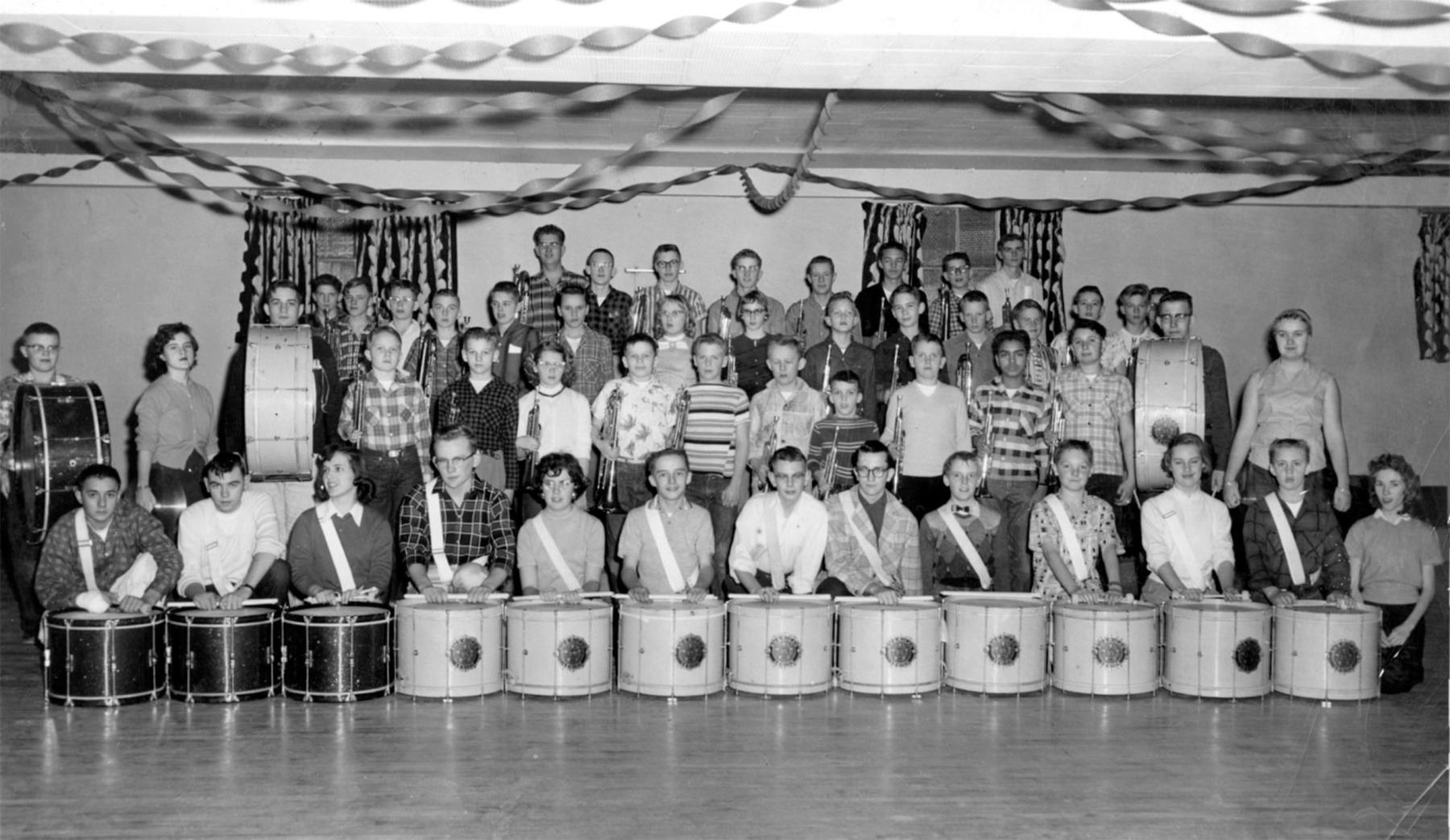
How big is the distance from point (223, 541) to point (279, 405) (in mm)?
1058

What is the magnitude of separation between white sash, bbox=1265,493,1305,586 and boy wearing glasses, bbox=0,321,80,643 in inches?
258

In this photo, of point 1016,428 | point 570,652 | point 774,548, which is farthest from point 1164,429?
point 570,652

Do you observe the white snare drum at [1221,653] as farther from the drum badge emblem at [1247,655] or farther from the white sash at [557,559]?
the white sash at [557,559]

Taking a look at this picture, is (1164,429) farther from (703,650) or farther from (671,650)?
(671,650)

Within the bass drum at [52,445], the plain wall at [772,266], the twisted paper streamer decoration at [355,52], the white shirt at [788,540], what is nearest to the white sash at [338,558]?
the bass drum at [52,445]

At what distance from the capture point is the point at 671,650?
21.0 feet

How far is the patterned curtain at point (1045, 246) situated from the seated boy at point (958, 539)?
529 centimetres

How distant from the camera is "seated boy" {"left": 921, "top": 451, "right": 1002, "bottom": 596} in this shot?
7.35m

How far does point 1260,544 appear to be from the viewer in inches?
281

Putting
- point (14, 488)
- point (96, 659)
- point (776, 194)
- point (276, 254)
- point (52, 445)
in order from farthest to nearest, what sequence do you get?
point (776, 194), point (276, 254), point (14, 488), point (52, 445), point (96, 659)

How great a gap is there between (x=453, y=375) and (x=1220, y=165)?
706cm

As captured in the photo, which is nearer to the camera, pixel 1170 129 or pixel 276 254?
pixel 1170 129

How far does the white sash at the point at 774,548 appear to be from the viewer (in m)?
7.15

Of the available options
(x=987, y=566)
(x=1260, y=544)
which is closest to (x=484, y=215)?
(x=987, y=566)
